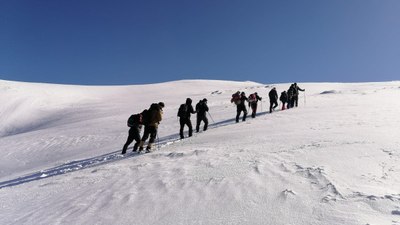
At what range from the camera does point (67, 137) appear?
1994cm

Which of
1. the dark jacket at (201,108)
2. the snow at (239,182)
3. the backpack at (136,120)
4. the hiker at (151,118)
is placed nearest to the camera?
the snow at (239,182)

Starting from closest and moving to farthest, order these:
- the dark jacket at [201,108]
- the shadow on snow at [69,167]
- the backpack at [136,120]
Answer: the shadow on snow at [69,167], the backpack at [136,120], the dark jacket at [201,108]

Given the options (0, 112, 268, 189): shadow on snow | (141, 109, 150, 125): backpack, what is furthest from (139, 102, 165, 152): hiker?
(0, 112, 268, 189): shadow on snow

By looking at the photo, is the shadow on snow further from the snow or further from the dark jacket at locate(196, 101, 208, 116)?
the dark jacket at locate(196, 101, 208, 116)

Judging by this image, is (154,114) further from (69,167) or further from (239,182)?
(239,182)

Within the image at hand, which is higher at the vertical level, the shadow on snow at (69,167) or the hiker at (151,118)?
the hiker at (151,118)

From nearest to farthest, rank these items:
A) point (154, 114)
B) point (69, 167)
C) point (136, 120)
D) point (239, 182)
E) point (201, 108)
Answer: point (239, 182), point (69, 167), point (154, 114), point (136, 120), point (201, 108)

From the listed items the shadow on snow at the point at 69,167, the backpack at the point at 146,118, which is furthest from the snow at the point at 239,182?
the backpack at the point at 146,118

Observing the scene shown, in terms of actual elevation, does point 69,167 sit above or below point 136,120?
below

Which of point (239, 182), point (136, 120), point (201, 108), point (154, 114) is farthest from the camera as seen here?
point (201, 108)

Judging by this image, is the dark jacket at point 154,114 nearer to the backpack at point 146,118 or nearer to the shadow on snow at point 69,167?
the backpack at point 146,118

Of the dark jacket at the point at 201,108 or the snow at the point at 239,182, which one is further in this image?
the dark jacket at the point at 201,108

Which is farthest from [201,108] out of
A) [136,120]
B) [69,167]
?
[69,167]

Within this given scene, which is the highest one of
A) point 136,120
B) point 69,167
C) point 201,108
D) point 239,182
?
point 201,108
